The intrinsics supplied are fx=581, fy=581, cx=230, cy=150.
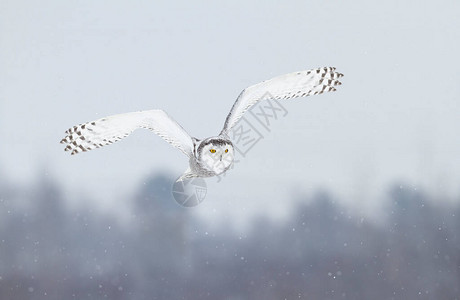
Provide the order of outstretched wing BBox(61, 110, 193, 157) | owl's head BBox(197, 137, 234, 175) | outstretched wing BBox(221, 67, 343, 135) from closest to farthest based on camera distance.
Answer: owl's head BBox(197, 137, 234, 175), outstretched wing BBox(61, 110, 193, 157), outstretched wing BBox(221, 67, 343, 135)

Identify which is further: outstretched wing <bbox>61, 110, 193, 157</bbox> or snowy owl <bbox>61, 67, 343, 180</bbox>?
outstretched wing <bbox>61, 110, 193, 157</bbox>

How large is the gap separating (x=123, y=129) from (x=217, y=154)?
55cm

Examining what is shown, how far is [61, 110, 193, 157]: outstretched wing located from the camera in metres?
2.61

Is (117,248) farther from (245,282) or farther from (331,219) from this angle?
(331,219)

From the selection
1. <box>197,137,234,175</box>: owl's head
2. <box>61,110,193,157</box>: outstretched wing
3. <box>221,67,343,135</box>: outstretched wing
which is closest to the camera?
<box>197,137,234,175</box>: owl's head

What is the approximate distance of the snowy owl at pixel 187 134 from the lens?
2.40m

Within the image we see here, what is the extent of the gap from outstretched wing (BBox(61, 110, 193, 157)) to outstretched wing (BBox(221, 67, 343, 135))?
0.25m

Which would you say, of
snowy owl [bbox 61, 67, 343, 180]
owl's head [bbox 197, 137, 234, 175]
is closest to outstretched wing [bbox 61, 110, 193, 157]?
snowy owl [bbox 61, 67, 343, 180]

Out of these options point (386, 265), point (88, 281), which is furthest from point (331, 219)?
point (88, 281)

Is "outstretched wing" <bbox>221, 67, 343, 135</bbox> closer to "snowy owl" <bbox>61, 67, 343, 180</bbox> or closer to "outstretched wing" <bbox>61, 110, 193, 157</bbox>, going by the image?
"snowy owl" <bbox>61, 67, 343, 180</bbox>

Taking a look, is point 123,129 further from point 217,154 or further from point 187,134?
point 217,154

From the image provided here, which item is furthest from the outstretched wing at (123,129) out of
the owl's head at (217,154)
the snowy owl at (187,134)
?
the owl's head at (217,154)

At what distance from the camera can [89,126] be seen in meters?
2.62

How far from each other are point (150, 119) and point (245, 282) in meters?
7.35
